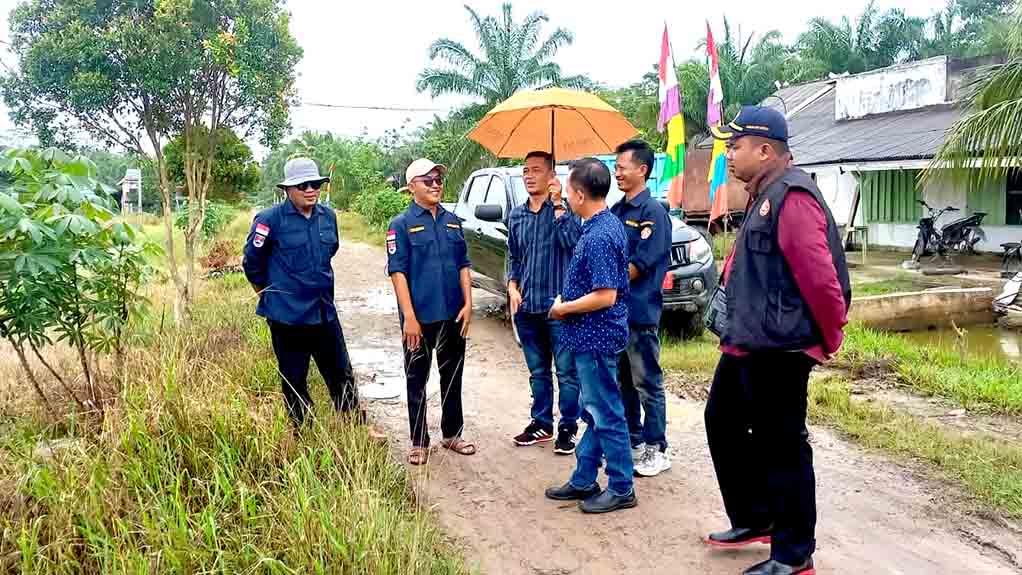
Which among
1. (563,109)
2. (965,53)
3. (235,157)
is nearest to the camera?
(563,109)

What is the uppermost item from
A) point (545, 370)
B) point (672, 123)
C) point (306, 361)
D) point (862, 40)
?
point (862, 40)

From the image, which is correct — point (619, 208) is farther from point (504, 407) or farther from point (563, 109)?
point (504, 407)

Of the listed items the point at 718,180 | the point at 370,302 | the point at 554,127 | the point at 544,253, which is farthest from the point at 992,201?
the point at 544,253

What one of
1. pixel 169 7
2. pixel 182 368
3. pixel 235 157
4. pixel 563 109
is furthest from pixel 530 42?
pixel 182 368

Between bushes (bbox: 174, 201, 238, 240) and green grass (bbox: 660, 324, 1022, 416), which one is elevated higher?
bushes (bbox: 174, 201, 238, 240)

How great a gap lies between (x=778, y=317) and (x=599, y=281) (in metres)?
0.91

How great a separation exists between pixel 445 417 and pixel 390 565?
190 centimetres

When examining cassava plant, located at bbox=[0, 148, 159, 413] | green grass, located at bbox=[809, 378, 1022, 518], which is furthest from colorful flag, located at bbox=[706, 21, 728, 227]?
cassava plant, located at bbox=[0, 148, 159, 413]

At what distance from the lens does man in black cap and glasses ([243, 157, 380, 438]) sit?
4309mm

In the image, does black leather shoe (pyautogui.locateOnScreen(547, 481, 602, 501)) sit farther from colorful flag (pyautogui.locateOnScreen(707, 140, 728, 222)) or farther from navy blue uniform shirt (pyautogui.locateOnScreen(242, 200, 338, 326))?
colorful flag (pyautogui.locateOnScreen(707, 140, 728, 222))

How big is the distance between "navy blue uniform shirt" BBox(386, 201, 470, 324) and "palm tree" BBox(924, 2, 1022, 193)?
27.2ft

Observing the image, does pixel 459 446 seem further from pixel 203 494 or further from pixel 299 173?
pixel 299 173

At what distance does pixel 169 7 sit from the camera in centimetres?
734

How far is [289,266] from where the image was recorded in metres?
4.34
